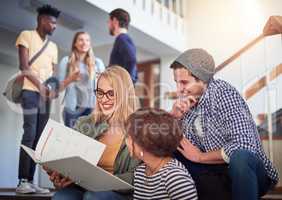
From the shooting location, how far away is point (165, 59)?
8.17ft

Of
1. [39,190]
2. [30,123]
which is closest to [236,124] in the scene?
[39,190]

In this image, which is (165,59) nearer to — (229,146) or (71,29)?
(71,29)

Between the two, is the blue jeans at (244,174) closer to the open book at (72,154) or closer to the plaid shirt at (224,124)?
the plaid shirt at (224,124)

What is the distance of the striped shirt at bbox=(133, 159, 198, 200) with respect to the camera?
3.45 feet

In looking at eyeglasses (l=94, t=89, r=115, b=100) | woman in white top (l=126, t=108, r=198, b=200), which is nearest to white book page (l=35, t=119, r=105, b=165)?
woman in white top (l=126, t=108, r=198, b=200)

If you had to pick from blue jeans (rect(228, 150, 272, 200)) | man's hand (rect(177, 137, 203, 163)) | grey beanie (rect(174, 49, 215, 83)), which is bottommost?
blue jeans (rect(228, 150, 272, 200))

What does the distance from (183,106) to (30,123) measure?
0.88m

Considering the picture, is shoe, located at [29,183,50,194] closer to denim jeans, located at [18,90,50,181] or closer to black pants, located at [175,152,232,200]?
denim jeans, located at [18,90,50,181]

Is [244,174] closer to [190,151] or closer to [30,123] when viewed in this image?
[190,151]

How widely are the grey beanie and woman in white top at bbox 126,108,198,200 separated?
190 mm

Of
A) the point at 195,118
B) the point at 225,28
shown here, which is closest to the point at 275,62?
the point at 225,28

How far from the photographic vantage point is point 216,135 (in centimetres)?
121

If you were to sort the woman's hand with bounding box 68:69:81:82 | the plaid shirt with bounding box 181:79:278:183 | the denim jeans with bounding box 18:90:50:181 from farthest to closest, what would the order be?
the woman's hand with bounding box 68:69:81:82, the denim jeans with bounding box 18:90:50:181, the plaid shirt with bounding box 181:79:278:183

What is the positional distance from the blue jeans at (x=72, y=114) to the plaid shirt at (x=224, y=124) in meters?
0.89
